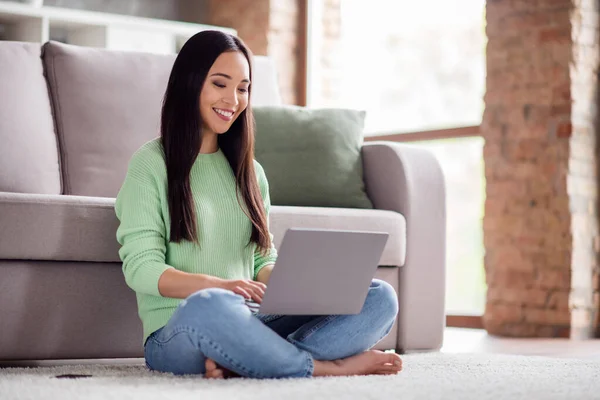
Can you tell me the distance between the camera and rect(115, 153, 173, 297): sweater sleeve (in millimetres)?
1955

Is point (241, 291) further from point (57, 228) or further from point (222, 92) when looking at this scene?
point (57, 228)

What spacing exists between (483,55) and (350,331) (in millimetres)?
2855

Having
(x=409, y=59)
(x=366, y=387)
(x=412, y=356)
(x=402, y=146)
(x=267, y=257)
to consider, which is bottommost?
(x=412, y=356)

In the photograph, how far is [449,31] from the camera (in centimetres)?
482

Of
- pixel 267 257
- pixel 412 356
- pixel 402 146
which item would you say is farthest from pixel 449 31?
pixel 267 257

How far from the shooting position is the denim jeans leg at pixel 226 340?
6.13 ft

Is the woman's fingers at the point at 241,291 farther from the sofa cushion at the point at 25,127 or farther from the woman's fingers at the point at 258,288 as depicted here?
the sofa cushion at the point at 25,127

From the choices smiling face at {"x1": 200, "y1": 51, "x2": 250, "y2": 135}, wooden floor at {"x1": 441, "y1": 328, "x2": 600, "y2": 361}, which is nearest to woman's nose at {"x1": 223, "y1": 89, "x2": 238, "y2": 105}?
smiling face at {"x1": 200, "y1": 51, "x2": 250, "y2": 135}

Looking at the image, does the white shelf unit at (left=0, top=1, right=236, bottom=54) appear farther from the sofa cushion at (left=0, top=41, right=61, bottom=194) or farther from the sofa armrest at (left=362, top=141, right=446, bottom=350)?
the sofa armrest at (left=362, top=141, right=446, bottom=350)

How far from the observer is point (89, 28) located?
511cm

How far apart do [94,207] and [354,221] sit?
792 millimetres

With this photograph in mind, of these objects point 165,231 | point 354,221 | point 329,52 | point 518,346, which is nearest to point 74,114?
point 354,221

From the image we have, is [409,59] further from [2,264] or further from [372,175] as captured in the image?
[2,264]

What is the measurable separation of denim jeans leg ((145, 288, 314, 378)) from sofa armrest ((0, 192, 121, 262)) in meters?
0.46
